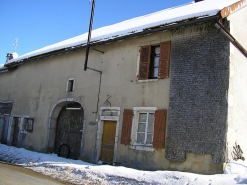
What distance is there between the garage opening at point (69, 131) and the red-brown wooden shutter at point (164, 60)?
445cm

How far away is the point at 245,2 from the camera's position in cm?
952

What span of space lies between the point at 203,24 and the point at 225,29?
0.78m

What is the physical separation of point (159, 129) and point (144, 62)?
244 cm

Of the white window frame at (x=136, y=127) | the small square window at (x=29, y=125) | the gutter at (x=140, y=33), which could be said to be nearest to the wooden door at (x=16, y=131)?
the small square window at (x=29, y=125)

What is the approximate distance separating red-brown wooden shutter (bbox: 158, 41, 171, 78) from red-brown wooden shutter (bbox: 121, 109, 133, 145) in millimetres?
1751

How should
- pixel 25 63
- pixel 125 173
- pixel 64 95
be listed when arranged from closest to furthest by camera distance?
pixel 125 173
pixel 64 95
pixel 25 63

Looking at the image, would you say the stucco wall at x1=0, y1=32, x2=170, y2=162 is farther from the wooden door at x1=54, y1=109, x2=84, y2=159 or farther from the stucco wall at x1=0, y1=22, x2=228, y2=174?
the wooden door at x1=54, y1=109, x2=84, y2=159

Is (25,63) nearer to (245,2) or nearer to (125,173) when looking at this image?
(125,173)

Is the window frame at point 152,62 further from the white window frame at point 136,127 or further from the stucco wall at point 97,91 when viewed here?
the white window frame at point 136,127

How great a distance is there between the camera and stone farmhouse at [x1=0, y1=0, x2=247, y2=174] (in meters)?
8.09

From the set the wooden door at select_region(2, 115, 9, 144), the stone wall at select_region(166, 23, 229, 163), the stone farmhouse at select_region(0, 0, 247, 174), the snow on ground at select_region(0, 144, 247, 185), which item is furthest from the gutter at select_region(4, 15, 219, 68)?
the snow on ground at select_region(0, 144, 247, 185)

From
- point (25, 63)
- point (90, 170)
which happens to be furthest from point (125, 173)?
point (25, 63)

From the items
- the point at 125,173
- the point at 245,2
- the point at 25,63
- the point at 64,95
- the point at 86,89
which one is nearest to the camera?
the point at 125,173

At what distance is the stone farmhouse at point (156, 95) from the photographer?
809cm
